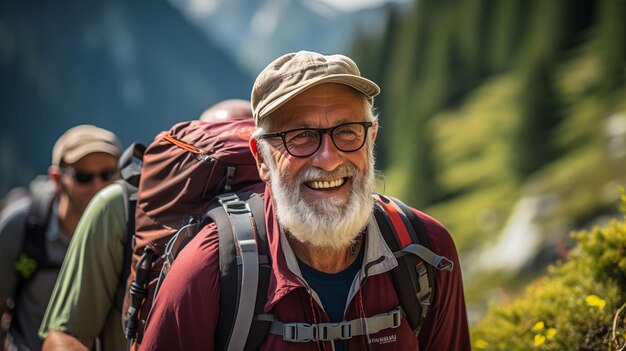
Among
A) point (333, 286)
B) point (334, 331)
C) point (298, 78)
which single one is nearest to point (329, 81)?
point (298, 78)

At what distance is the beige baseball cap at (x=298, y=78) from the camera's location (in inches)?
93.9

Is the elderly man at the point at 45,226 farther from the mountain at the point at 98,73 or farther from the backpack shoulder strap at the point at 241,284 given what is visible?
the mountain at the point at 98,73

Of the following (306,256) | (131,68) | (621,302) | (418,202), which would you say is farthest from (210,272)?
(131,68)

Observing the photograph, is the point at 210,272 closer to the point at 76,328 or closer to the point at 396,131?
the point at 76,328

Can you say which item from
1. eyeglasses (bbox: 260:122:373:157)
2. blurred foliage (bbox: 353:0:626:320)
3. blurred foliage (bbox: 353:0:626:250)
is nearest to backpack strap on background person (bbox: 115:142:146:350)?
eyeglasses (bbox: 260:122:373:157)

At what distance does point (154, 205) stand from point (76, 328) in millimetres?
816

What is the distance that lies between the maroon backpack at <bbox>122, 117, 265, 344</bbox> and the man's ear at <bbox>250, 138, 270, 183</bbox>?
0.56 feet

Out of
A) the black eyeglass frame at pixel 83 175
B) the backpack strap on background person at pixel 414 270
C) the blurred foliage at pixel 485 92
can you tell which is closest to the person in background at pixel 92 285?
the backpack strap on background person at pixel 414 270

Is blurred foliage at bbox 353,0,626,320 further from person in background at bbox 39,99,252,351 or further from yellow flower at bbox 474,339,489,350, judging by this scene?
person in background at bbox 39,99,252,351

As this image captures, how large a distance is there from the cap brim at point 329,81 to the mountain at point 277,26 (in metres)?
20.3

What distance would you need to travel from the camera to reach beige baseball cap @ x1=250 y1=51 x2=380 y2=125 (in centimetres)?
238

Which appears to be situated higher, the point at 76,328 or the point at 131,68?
the point at 131,68

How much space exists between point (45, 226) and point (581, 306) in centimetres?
343

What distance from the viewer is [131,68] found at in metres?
27.2
